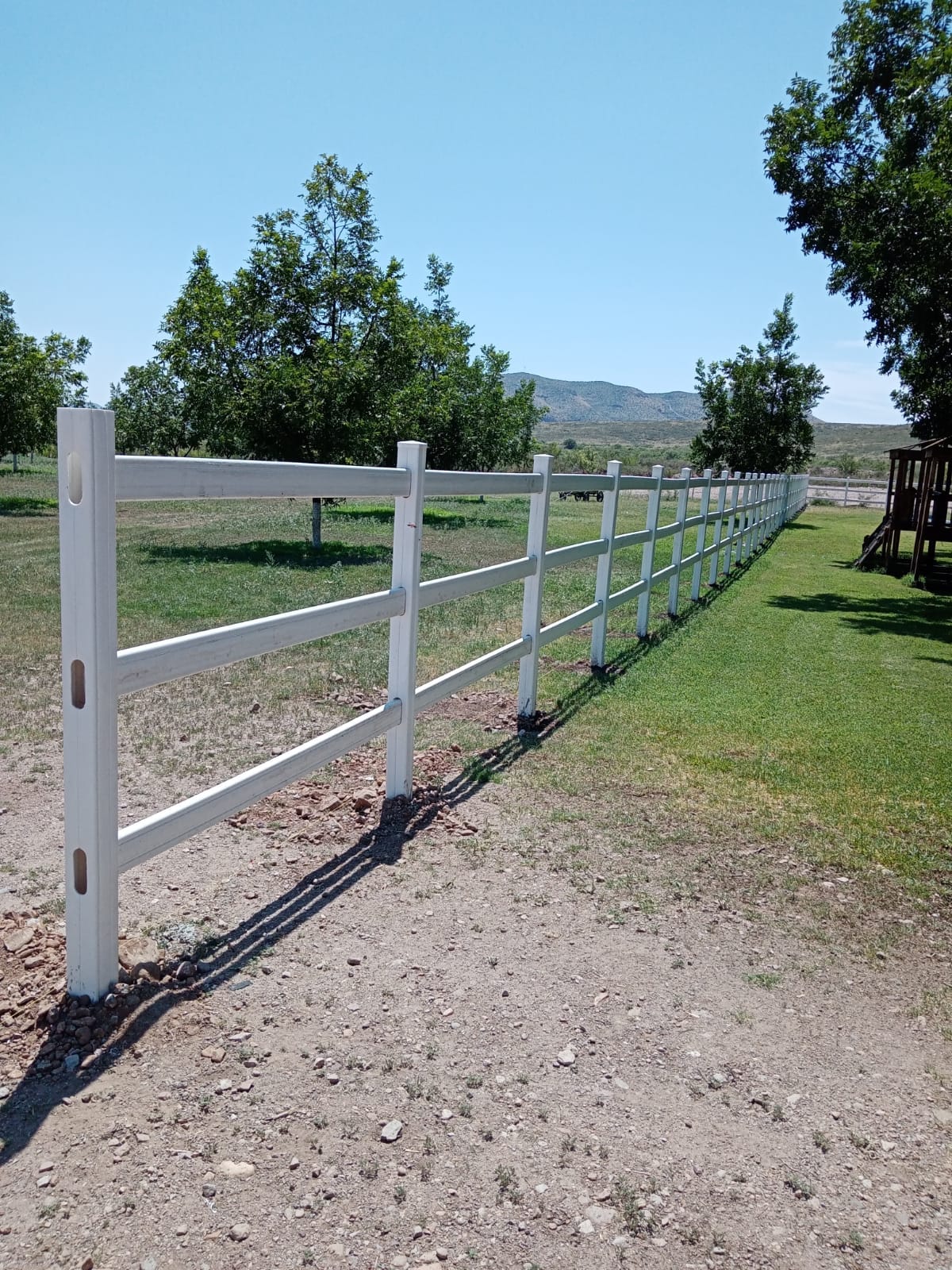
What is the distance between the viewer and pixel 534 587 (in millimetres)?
6574

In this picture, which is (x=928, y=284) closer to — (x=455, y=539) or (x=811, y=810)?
(x=455, y=539)

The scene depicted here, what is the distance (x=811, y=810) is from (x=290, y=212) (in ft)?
60.2

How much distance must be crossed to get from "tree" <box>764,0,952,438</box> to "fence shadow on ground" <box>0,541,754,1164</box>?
38.9 feet

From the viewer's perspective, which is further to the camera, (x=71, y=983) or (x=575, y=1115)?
(x=71, y=983)

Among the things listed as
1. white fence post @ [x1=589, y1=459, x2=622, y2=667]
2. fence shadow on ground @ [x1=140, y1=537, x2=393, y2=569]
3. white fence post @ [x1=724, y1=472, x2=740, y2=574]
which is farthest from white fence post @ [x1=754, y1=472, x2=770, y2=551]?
white fence post @ [x1=589, y1=459, x2=622, y2=667]

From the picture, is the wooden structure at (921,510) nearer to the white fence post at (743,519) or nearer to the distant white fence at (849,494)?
the white fence post at (743,519)

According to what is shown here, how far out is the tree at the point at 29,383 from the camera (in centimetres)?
2762

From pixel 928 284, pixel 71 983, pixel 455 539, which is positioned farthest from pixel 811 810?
pixel 455 539

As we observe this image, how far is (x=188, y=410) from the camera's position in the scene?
20.5 m

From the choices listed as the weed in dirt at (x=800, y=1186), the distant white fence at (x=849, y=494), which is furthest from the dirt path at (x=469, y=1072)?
the distant white fence at (x=849, y=494)

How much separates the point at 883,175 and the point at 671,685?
472 inches

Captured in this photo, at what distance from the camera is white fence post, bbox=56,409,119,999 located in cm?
268

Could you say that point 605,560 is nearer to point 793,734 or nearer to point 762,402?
point 793,734

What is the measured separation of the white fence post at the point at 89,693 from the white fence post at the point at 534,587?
3.81 metres
